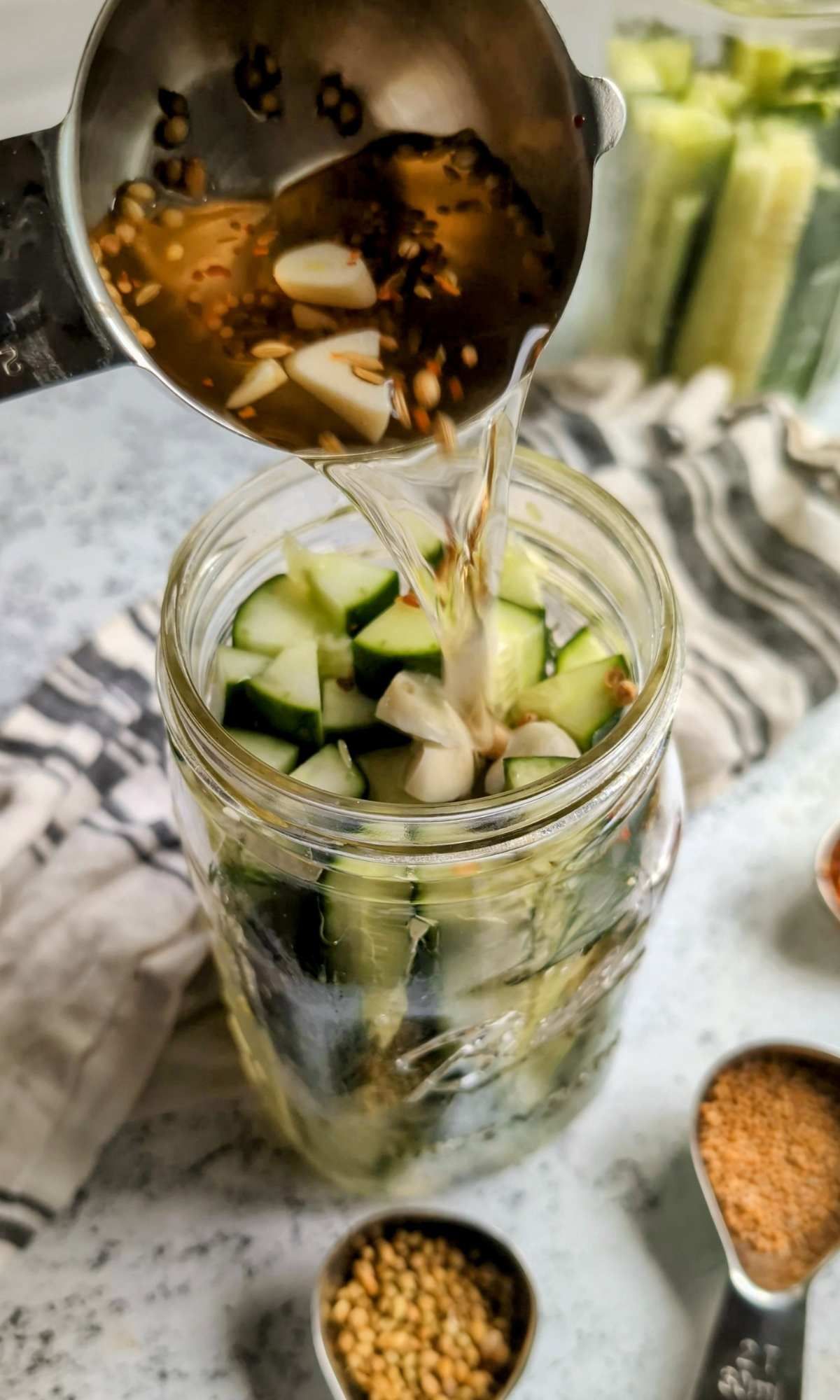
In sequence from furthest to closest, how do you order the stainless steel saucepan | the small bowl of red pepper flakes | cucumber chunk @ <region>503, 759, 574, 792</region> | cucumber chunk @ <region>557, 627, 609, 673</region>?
the small bowl of red pepper flakes < cucumber chunk @ <region>557, 627, 609, 673</region> < cucumber chunk @ <region>503, 759, 574, 792</region> < the stainless steel saucepan

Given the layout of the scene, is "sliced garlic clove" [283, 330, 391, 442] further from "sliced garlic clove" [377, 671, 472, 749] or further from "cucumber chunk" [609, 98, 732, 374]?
"cucumber chunk" [609, 98, 732, 374]

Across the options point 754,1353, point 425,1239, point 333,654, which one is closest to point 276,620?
point 333,654

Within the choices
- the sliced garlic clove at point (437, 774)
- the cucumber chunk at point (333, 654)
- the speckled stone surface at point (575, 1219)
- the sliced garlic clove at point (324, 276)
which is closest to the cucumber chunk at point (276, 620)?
the cucumber chunk at point (333, 654)

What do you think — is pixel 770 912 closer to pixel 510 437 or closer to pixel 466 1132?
pixel 466 1132

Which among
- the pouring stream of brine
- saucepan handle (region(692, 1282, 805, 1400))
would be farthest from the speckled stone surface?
the pouring stream of brine

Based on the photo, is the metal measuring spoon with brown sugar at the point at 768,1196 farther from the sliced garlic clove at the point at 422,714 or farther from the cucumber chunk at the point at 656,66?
the cucumber chunk at the point at 656,66
